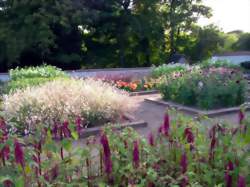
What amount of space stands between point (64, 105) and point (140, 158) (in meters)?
3.65

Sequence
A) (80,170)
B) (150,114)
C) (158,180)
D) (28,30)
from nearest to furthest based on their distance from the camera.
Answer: (158,180)
(80,170)
(150,114)
(28,30)

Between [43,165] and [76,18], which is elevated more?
[76,18]

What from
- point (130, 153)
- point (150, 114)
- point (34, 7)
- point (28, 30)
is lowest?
point (150, 114)

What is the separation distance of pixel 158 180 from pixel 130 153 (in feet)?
1.29

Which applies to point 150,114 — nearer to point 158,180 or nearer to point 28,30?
point 158,180

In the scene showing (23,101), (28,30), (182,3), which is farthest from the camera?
(182,3)

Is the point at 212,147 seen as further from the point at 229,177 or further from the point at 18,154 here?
the point at 18,154

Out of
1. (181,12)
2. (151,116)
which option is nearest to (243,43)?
(181,12)

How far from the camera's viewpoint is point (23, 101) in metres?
6.14

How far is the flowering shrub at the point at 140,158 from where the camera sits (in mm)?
2188

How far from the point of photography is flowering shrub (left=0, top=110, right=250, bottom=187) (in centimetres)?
219

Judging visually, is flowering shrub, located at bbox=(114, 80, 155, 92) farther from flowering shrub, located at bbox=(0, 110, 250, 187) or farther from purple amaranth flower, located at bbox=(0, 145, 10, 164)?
purple amaranth flower, located at bbox=(0, 145, 10, 164)

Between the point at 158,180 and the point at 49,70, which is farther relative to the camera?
the point at 49,70

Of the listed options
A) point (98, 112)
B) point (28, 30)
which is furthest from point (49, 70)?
point (28, 30)
